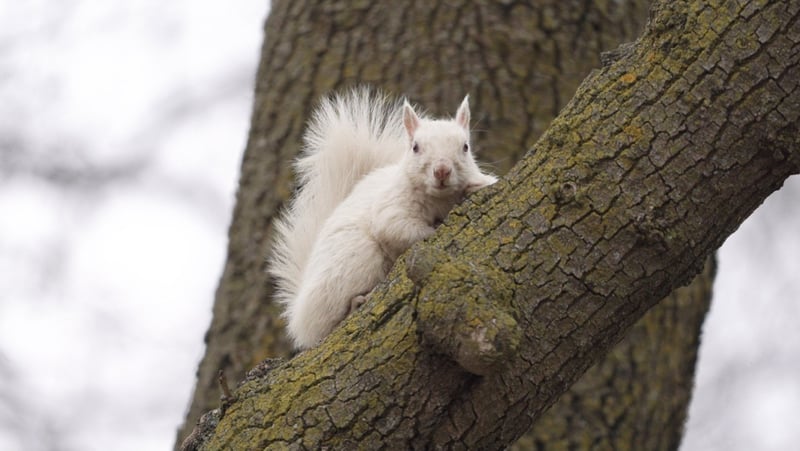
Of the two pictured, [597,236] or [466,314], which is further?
[597,236]

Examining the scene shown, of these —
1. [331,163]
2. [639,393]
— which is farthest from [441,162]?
[639,393]

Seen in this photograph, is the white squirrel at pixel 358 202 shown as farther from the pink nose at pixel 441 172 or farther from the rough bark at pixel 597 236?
the rough bark at pixel 597 236

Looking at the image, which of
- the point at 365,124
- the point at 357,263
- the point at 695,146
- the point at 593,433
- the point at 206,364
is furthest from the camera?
the point at 206,364

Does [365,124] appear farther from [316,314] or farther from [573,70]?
[573,70]

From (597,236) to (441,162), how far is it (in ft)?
2.10

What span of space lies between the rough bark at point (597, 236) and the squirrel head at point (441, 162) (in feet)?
1.63

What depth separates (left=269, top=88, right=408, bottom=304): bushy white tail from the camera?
2.96 m

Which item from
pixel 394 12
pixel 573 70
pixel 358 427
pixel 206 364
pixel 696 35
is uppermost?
pixel 394 12

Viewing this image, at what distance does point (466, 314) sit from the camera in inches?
70.5

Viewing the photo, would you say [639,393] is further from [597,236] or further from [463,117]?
[597,236]

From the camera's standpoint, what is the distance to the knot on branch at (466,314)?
1.76 m

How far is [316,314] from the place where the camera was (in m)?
2.62

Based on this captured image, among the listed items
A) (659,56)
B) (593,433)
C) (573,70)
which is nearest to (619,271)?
(659,56)

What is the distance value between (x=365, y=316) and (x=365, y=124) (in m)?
1.10
